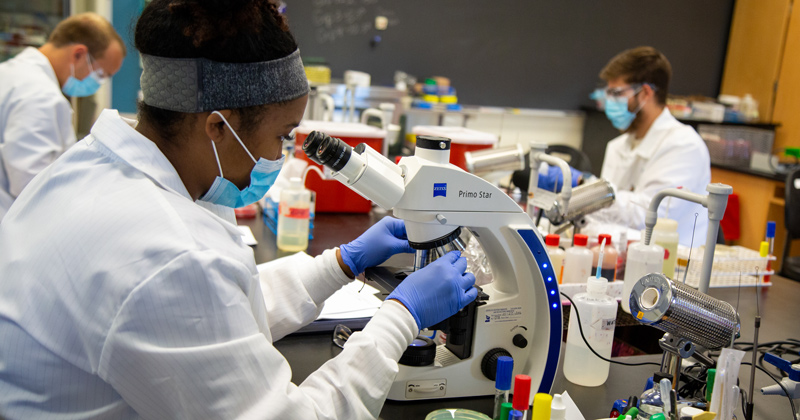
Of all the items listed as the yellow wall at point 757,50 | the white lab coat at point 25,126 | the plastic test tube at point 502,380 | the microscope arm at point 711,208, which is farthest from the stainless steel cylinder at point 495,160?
the yellow wall at point 757,50

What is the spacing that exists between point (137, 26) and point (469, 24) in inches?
191

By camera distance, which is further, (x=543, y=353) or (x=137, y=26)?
(x=543, y=353)

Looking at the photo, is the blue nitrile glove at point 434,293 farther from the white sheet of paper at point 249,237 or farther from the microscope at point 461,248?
the white sheet of paper at point 249,237

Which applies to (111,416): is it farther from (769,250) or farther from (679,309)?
(769,250)

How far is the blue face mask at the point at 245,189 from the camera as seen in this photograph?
1.05 metres

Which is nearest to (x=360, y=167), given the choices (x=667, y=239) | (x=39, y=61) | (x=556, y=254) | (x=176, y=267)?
(x=176, y=267)

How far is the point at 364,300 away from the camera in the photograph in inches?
63.2

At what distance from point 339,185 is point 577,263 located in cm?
114

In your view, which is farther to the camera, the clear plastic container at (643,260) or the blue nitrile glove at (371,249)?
the clear plastic container at (643,260)

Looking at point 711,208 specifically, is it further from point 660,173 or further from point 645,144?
point 645,144

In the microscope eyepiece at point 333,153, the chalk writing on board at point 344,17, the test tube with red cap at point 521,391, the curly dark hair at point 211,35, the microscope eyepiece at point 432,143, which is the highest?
the chalk writing on board at point 344,17

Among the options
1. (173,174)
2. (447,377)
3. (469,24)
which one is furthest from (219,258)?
(469,24)

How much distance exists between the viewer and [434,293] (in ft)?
3.51

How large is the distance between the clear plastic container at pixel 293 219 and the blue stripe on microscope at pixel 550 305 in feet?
3.51
